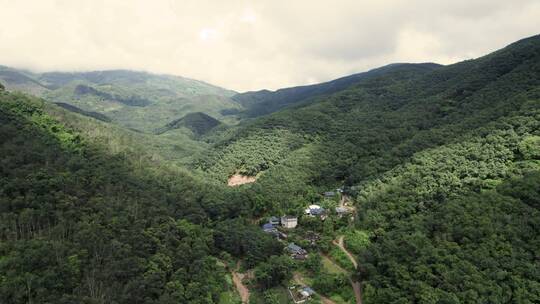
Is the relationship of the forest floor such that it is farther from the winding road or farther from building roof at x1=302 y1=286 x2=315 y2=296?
building roof at x1=302 y1=286 x2=315 y2=296

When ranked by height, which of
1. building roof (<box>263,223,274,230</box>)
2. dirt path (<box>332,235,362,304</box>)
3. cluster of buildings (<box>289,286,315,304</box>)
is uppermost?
building roof (<box>263,223,274,230</box>)

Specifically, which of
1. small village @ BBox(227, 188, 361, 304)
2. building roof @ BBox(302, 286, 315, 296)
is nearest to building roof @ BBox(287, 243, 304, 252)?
small village @ BBox(227, 188, 361, 304)

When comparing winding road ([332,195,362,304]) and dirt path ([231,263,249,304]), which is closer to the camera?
winding road ([332,195,362,304])

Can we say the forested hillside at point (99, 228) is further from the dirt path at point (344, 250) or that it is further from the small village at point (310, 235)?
the dirt path at point (344, 250)

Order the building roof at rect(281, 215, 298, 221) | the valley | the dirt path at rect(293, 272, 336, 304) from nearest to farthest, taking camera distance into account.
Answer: the valley
the dirt path at rect(293, 272, 336, 304)
the building roof at rect(281, 215, 298, 221)

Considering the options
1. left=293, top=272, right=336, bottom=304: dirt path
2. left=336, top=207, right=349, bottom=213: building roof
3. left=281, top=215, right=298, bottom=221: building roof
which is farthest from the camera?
left=336, top=207, right=349, bottom=213: building roof

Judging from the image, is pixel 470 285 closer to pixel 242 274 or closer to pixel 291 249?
pixel 291 249

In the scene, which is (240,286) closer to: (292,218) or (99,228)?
(292,218)

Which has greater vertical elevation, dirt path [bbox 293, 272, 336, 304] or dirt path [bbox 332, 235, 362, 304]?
dirt path [bbox 332, 235, 362, 304]
